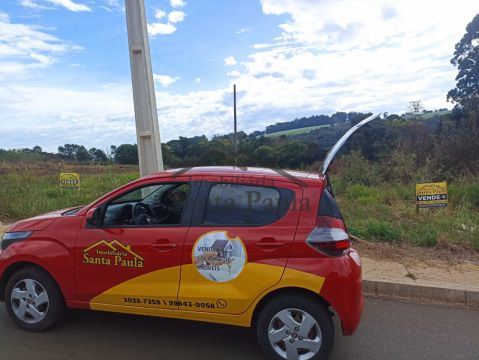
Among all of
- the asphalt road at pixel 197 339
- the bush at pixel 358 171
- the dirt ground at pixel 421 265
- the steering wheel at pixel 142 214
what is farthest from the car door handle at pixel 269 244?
the bush at pixel 358 171

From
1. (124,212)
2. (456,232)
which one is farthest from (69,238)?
(456,232)

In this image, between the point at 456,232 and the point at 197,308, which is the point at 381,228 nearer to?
the point at 456,232

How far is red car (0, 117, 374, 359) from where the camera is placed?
3.57m

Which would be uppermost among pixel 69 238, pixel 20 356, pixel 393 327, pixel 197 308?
→ pixel 69 238

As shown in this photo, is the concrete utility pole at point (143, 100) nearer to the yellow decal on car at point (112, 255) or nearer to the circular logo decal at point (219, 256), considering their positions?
the yellow decal on car at point (112, 255)

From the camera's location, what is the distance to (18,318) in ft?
13.9

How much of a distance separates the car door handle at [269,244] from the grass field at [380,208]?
13.4 feet

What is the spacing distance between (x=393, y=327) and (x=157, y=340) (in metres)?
2.34

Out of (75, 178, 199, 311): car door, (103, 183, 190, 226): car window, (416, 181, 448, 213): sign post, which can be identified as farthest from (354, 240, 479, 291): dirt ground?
(75, 178, 199, 311): car door

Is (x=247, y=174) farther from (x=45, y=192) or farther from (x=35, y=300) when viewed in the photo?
(x=45, y=192)

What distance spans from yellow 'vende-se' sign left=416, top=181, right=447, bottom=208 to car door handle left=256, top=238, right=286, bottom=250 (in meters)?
5.20

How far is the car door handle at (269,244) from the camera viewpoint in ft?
11.8

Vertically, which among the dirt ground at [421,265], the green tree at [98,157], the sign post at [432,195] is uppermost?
the green tree at [98,157]

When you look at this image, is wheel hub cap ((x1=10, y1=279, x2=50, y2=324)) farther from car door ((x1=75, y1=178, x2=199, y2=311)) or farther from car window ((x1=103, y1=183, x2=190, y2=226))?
car window ((x1=103, y1=183, x2=190, y2=226))
